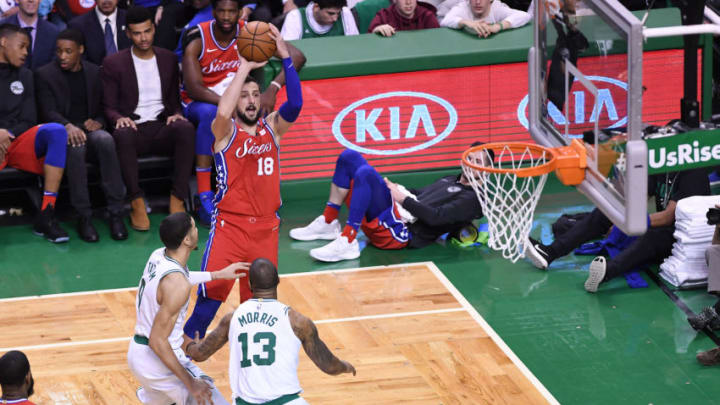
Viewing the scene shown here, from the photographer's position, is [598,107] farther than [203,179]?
No

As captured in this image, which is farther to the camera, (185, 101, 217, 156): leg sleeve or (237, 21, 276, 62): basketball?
(185, 101, 217, 156): leg sleeve

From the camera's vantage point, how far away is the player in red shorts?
6.99m

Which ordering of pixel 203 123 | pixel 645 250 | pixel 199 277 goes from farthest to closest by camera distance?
pixel 203 123 → pixel 645 250 → pixel 199 277

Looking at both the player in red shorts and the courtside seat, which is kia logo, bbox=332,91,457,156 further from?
the player in red shorts

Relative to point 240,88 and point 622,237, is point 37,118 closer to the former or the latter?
point 240,88

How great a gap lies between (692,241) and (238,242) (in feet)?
11.9

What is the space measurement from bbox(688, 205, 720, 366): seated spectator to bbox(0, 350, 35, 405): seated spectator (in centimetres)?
441

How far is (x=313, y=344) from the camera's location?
5.49 m

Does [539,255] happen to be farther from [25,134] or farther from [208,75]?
[25,134]

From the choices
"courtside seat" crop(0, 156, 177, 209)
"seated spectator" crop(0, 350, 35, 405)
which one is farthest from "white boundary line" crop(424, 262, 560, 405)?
"seated spectator" crop(0, 350, 35, 405)

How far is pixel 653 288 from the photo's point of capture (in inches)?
340

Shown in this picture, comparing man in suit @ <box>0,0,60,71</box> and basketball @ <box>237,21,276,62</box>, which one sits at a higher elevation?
basketball @ <box>237,21,276,62</box>

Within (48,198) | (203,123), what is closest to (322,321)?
(203,123)

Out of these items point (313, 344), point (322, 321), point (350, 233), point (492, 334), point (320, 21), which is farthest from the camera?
point (320, 21)
